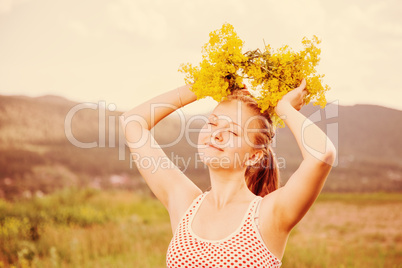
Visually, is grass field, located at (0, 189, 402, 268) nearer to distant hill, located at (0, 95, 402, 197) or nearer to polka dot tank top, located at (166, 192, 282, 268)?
distant hill, located at (0, 95, 402, 197)

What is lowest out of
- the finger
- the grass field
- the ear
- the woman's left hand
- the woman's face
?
the grass field

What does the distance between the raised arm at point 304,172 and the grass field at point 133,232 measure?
90.9 inches

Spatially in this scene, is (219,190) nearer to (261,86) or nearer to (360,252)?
(261,86)

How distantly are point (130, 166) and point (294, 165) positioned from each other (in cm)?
196

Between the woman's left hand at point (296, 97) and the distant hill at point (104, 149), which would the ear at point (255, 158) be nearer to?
the woman's left hand at point (296, 97)

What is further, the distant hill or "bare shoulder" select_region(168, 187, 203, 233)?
the distant hill

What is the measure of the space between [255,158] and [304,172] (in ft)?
1.16

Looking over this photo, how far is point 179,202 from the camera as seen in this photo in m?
1.76

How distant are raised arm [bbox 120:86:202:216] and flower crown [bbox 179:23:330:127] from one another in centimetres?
19

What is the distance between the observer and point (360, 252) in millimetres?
3688

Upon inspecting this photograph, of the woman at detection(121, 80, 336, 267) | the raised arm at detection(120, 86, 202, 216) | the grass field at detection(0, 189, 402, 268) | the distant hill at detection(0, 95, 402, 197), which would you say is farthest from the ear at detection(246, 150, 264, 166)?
the distant hill at detection(0, 95, 402, 197)

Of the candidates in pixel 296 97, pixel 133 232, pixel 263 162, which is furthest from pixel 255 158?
pixel 133 232

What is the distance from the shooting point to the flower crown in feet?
5.49

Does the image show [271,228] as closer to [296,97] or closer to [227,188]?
[227,188]
